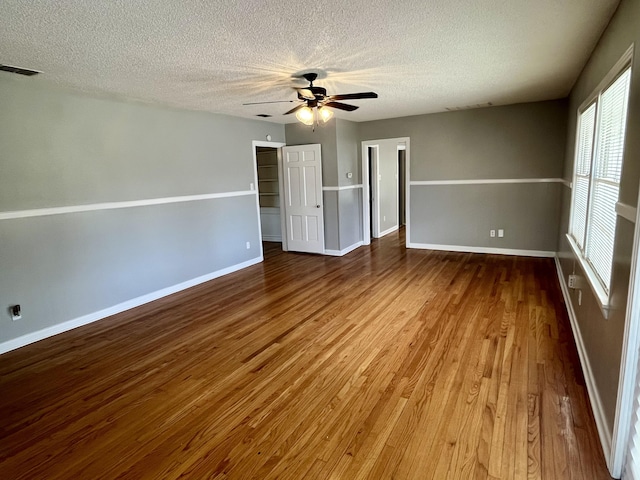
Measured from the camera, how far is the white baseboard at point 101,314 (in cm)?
340

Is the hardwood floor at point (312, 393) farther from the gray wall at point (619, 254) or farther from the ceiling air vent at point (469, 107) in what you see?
the ceiling air vent at point (469, 107)

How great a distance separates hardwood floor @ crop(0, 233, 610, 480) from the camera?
1905 mm

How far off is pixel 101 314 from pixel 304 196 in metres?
3.78

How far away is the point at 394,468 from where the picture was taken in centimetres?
184

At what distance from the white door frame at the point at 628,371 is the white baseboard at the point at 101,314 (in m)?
4.51

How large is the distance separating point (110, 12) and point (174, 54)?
710mm

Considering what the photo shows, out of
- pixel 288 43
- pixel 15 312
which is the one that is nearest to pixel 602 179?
pixel 288 43

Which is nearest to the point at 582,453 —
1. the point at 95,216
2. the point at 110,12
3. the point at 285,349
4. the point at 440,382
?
the point at 440,382

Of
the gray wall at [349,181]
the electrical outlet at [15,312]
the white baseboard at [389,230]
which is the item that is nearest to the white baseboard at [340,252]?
the gray wall at [349,181]

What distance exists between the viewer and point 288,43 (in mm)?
2631

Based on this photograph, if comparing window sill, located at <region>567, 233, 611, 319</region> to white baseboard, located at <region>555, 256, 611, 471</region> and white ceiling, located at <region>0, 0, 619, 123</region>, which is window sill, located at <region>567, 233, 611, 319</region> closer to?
white baseboard, located at <region>555, 256, 611, 471</region>

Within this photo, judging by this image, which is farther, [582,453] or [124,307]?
[124,307]

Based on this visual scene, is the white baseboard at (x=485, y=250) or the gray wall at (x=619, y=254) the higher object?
the gray wall at (x=619, y=254)

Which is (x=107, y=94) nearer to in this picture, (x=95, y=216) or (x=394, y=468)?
(x=95, y=216)
